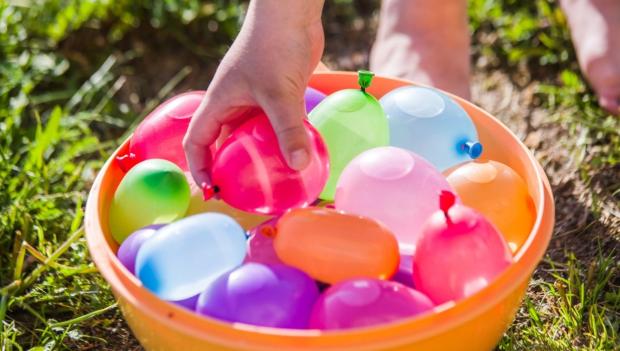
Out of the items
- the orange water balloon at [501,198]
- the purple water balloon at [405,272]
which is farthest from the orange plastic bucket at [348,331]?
the purple water balloon at [405,272]

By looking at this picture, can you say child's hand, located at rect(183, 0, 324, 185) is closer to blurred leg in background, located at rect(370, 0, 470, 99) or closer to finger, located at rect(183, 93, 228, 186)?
finger, located at rect(183, 93, 228, 186)

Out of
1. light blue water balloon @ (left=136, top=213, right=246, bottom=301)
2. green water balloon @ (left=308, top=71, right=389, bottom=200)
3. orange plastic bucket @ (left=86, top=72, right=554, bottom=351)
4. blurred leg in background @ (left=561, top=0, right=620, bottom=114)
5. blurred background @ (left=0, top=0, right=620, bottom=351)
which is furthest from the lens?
blurred leg in background @ (left=561, top=0, right=620, bottom=114)

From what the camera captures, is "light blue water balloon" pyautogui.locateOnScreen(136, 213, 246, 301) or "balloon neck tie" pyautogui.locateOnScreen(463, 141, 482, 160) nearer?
"light blue water balloon" pyautogui.locateOnScreen(136, 213, 246, 301)

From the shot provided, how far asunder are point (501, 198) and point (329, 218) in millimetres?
280

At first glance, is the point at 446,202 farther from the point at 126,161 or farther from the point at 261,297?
the point at 126,161

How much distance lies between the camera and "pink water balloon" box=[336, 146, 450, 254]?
1.05 m

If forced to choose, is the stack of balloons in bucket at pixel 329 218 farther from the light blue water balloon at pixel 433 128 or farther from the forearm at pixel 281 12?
the forearm at pixel 281 12

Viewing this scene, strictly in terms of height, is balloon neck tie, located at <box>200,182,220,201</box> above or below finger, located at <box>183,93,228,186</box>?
below

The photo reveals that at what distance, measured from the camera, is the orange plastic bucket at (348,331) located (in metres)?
0.86

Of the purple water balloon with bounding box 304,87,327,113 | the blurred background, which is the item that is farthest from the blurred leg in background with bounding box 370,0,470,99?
the purple water balloon with bounding box 304,87,327,113

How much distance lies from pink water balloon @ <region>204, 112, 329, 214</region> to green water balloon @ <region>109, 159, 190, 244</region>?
110 mm

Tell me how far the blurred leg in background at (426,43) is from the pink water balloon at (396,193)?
1.98ft

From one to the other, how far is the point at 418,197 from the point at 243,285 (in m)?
0.27

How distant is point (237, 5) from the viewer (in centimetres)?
198
